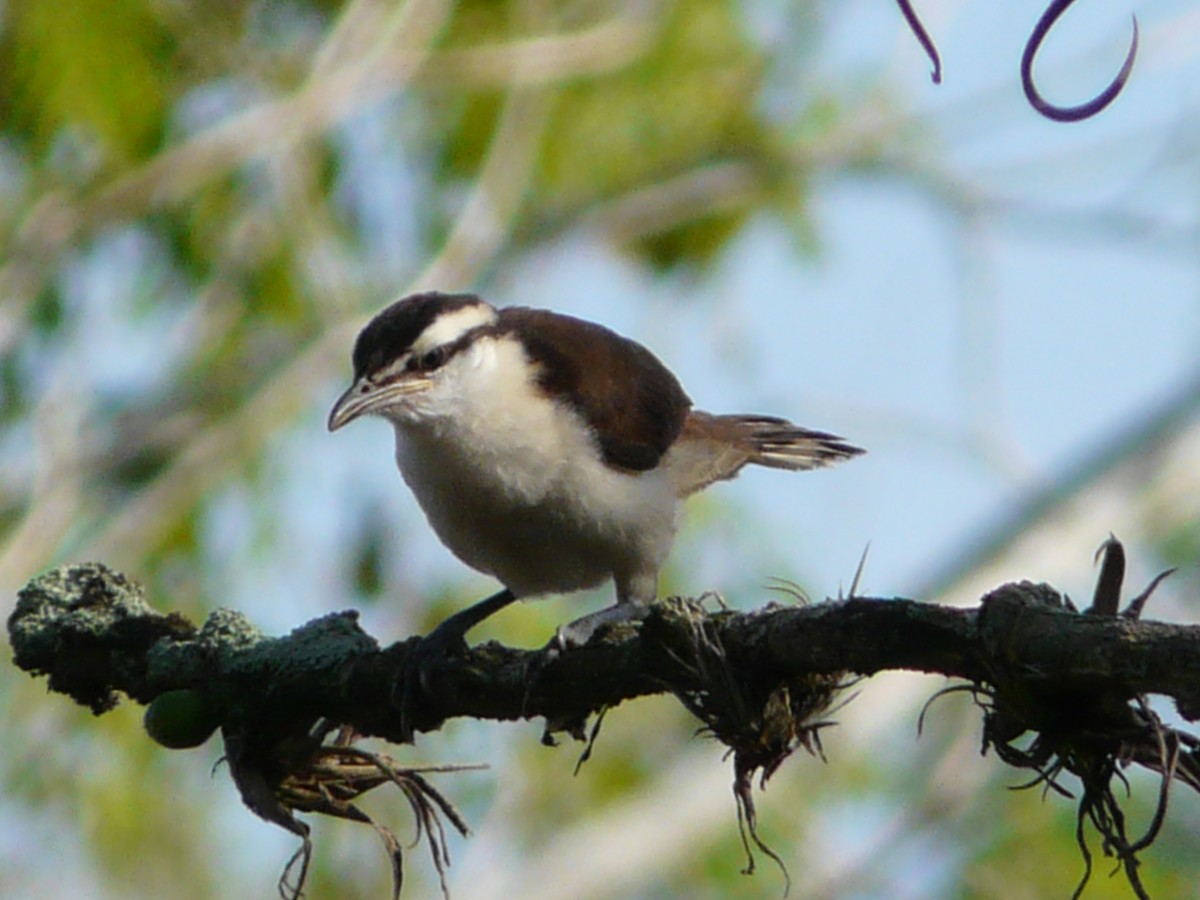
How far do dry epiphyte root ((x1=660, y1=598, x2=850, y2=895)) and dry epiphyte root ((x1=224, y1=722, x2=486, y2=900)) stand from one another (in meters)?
0.53

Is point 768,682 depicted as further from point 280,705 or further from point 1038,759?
point 280,705

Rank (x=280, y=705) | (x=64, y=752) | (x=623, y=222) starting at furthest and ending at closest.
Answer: (x=623, y=222), (x=64, y=752), (x=280, y=705)

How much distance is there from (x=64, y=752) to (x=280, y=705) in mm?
8495

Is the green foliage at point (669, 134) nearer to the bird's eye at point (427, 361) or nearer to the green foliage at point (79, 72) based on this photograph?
the green foliage at point (79, 72)

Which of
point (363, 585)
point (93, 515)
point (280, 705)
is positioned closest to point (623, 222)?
point (363, 585)

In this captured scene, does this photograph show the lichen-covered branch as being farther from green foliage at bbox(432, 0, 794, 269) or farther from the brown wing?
green foliage at bbox(432, 0, 794, 269)

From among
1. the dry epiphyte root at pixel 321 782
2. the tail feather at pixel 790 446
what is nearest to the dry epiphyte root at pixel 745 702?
the dry epiphyte root at pixel 321 782

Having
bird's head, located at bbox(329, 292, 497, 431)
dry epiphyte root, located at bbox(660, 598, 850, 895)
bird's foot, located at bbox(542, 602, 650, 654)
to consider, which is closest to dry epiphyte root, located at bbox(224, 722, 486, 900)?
bird's foot, located at bbox(542, 602, 650, 654)

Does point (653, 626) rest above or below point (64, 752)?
above

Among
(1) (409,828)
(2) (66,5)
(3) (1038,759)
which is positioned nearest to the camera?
(3) (1038,759)

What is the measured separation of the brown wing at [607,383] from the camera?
19.9 ft

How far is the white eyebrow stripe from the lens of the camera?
5.82 metres

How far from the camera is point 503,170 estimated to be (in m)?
12.4

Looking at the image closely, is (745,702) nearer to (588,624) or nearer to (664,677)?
(664,677)
